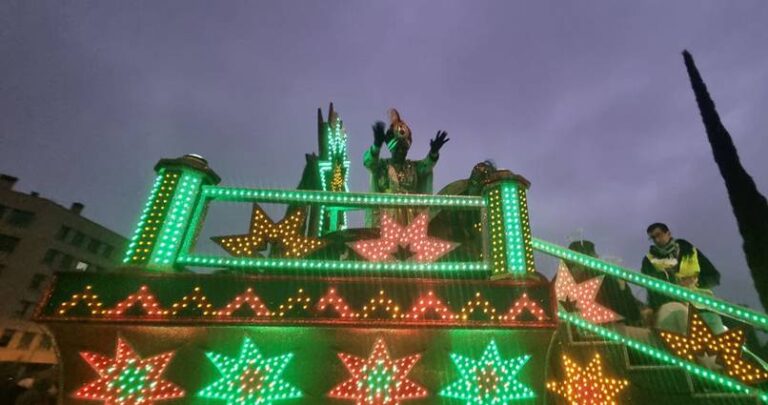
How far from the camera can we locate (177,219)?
4.82 metres

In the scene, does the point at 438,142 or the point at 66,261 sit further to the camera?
the point at 66,261

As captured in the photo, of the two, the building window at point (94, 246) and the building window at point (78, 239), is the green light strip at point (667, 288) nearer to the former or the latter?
the building window at point (78, 239)

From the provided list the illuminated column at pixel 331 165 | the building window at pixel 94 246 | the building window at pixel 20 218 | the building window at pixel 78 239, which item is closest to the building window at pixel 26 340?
the building window at pixel 78 239

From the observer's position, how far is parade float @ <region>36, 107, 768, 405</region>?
4.23 meters

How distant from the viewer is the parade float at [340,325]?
4.23 m

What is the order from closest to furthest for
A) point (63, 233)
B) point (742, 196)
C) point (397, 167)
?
1. point (397, 167)
2. point (742, 196)
3. point (63, 233)

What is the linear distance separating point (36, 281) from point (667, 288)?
5949 centimetres

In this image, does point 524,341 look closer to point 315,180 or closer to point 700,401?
point 700,401

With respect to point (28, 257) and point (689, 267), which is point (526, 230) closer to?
point (689, 267)

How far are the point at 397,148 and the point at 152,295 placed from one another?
550cm

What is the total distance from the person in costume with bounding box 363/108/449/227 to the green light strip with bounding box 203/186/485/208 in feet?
8.30

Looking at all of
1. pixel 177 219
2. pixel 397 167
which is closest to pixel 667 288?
pixel 397 167

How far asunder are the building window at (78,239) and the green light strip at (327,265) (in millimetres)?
57524

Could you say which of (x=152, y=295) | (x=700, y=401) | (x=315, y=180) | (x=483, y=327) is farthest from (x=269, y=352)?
(x=315, y=180)
